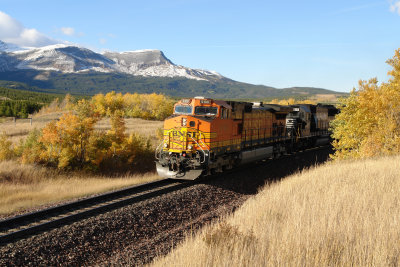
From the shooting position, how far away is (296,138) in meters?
27.4

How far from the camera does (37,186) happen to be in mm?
15773

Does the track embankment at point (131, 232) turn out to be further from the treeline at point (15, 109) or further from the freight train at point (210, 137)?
the treeline at point (15, 109)

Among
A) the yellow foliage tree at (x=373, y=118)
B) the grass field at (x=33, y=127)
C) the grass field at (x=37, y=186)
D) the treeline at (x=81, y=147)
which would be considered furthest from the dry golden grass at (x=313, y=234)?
the grass field at (x=33, y=127)

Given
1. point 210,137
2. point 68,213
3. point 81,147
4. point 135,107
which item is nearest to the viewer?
point 68,213

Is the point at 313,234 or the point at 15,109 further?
the point at 15,109

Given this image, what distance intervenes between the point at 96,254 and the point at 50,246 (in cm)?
123

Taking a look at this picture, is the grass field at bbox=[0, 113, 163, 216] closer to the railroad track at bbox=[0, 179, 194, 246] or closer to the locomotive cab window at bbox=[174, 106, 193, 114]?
the railroad track at bbox=[0, 179, 194, 246]

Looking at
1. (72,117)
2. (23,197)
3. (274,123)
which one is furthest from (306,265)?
(72,117)

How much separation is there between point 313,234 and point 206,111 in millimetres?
10526

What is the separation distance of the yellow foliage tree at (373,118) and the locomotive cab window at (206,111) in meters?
9.57

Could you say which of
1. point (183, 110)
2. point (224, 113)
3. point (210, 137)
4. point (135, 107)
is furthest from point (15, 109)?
point (210, 137)

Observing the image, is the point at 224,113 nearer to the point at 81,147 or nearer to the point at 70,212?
the point at 70,212

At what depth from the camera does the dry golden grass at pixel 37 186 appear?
1260 centimetres

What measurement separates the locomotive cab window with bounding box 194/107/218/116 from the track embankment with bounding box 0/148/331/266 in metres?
3.43
